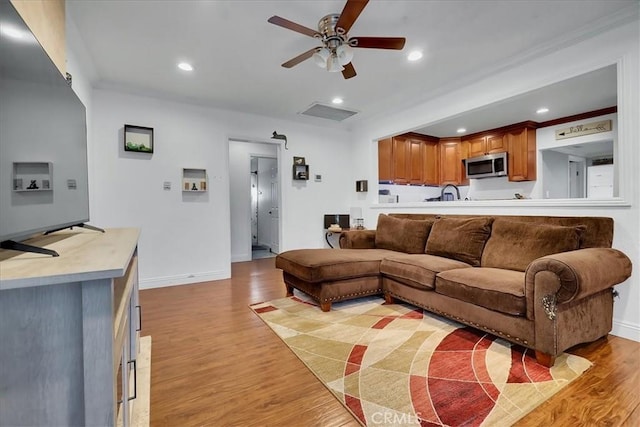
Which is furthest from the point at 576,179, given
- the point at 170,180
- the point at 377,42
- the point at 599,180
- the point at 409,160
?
the point at 170,180

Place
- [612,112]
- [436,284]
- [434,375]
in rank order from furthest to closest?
[612,112], [436,284], [434,375]

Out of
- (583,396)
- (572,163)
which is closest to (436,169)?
(572,163)

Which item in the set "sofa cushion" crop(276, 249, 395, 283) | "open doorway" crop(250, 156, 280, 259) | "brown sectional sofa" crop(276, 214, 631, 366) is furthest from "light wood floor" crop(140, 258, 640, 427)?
"open doorway" crop(250, 156, 280, 259)

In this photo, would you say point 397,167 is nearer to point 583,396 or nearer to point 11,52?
point 583,396

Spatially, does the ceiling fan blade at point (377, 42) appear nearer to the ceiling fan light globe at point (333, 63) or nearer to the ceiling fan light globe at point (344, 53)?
the ceiling fan light globe at point (344, 53)

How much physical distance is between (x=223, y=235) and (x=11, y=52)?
11.3ft

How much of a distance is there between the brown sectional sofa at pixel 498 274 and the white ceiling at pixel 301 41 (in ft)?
5.18

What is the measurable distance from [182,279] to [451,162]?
17.1 feet

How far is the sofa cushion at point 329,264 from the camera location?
2.71 m

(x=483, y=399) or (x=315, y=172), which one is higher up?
(x=315, y=172)

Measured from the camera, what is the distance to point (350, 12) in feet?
6.25

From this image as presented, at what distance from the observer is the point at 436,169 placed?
5.90 metres

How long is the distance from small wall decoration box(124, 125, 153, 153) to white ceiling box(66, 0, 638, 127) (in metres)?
0.46

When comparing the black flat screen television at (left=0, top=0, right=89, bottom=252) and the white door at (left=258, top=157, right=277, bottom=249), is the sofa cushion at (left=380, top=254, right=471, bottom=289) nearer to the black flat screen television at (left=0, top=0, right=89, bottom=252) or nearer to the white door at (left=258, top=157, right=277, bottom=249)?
the black flat screen television at (left=0, top=0, right=89, bottom=252)
